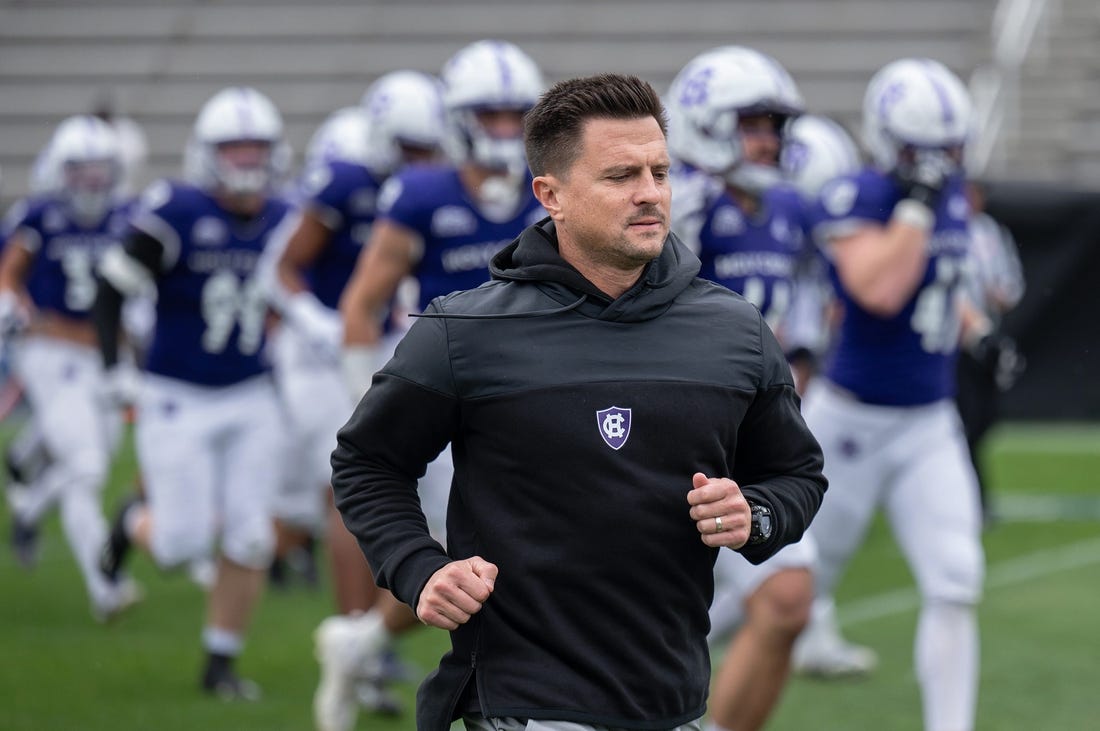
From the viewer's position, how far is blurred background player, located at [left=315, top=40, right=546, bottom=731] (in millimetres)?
5719

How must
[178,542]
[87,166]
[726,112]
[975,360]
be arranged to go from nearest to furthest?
[726,112] → [178,542] → [87,166] → [975,360]

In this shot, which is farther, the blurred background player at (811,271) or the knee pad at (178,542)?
the blurred background player at (811,271)

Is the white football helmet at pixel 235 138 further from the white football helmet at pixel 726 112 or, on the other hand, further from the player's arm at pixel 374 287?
the white football helmet at pixel 726 112

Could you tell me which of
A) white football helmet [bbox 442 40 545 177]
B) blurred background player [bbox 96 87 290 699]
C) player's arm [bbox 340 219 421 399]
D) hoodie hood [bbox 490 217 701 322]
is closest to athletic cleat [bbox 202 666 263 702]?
blurred background player [bbox 96 87 290 699]

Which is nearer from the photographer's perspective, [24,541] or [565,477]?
[565,477]

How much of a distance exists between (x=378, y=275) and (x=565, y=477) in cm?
279

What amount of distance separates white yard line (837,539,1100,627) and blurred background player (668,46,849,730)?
2982mm

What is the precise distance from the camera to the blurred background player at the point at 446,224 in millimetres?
5719

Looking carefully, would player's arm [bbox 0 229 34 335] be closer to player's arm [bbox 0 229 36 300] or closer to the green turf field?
player's arm [bbox 0 229 36 300]

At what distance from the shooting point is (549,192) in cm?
326

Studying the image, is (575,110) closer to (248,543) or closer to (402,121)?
(248,543)

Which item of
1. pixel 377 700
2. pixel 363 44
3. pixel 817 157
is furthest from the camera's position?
A: pixel 363 44

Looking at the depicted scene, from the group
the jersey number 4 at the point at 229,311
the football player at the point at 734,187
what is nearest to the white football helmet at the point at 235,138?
the jersey number 4 at the point at 229,311

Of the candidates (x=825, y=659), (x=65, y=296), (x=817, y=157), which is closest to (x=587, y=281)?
(x=825, y=659)
